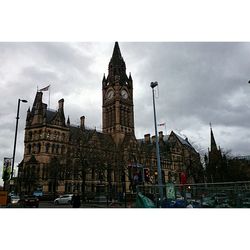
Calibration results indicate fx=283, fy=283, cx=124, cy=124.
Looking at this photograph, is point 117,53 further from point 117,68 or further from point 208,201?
point 208,201

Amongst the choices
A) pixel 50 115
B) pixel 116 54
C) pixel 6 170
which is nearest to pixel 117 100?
pixel 116 54

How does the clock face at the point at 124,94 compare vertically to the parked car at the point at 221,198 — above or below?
above

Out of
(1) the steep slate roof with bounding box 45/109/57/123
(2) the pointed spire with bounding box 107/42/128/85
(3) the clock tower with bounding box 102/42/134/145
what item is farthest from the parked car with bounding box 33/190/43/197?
(2) the pointed spire with bounding box 107/42/128/85

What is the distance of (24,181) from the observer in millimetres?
60781

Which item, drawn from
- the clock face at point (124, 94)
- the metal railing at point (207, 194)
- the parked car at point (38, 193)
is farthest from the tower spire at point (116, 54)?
the metal railing at point (207, 194)

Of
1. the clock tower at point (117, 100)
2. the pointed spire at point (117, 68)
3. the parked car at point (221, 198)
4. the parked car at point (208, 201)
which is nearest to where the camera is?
the parked car at point (221, 198)

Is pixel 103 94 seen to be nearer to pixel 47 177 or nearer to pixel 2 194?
pixel 47 177

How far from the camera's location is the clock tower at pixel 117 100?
9712 cm

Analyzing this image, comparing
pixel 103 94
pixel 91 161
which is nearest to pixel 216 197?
pixel 91 161

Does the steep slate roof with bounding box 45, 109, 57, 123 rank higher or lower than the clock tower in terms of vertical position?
lower

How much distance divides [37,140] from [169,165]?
5024cm

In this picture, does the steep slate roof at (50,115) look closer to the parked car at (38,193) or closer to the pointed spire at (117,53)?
the parked car at (38,193)

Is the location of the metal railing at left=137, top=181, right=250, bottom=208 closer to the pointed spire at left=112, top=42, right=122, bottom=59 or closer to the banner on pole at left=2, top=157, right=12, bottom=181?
the banner on pole at left=2, top=157, right=12, bottom=181

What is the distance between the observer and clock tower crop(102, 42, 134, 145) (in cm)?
9712
